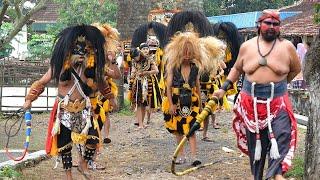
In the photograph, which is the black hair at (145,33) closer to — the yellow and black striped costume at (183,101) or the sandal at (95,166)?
the yellow and black striped costume at (183,101)

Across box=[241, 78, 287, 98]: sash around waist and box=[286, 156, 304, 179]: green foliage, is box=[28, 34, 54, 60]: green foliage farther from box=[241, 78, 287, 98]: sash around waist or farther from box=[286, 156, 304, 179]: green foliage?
box=[241, 78, 287, 98]: sash around waist

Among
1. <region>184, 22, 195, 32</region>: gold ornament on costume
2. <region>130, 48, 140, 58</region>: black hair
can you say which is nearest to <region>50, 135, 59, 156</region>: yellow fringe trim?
<region>184, 22, 195, 32</region>: gold ornament on costume

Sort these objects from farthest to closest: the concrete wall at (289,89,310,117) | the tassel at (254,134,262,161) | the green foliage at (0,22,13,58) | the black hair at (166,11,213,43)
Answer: the concrete wall at (289,89,310,117), the black hair at (166,11,213,43), the green foliage at (0,22,13,58), the tassel at (254,134,262,161)

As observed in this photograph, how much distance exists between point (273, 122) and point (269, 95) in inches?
10.4

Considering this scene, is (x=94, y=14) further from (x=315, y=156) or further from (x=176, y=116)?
(x=315, y=156)

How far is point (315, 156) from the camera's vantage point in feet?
22.2

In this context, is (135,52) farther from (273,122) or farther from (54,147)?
(273,122)

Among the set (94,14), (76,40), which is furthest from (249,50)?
(94,14)

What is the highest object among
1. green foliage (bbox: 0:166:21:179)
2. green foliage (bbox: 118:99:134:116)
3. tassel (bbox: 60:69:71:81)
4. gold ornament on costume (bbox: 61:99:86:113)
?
tassel (bbox: 60:69:71:81)

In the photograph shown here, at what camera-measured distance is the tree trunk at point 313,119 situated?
6.75 metres

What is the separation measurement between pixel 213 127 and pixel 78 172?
4945mm

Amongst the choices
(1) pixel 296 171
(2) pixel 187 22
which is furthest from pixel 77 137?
(2) pixel 187 22

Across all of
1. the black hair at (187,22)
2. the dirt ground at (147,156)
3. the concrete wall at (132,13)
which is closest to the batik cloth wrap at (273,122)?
the dirt ground at (147,156)

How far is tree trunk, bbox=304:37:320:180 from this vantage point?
675 cm
